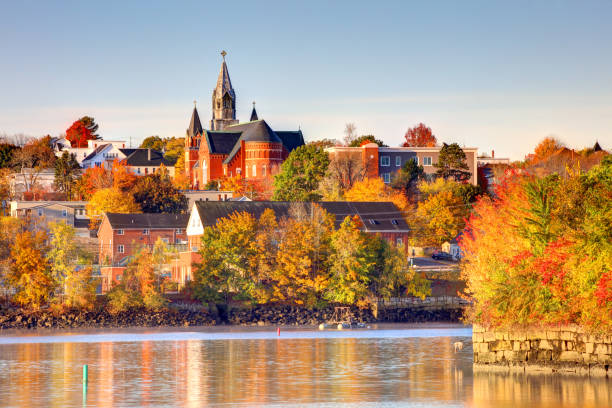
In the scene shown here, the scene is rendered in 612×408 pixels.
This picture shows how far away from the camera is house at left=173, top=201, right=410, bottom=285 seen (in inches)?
4065

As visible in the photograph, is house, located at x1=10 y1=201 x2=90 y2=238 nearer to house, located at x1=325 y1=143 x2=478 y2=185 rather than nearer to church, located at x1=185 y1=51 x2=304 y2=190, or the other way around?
house, located at x1=325 y1=143 x2=478 y2=185

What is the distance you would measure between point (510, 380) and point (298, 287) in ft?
172

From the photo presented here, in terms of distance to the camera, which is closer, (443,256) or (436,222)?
(443,256)

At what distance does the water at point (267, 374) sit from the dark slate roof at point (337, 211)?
92.1 ft

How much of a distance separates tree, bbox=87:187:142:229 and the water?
54608 millimetres

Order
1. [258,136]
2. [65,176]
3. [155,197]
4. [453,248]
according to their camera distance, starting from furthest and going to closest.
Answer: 1. [258,136]
2. [65,176]
3. [155,197]
4. [453,248]

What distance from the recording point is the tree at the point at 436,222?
126000 millimetres

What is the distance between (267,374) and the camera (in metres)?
51.9

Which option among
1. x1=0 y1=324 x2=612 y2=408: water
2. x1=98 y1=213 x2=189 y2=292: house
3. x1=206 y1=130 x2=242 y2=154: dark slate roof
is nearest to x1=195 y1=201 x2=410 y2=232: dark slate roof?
x1=98 y1=213 x2=189 y2=292: house

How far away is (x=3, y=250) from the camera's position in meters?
94.7

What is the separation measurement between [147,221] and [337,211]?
873 inches

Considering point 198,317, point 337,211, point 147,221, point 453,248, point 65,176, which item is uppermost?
point 65,176

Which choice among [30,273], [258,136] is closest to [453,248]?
[30,273]

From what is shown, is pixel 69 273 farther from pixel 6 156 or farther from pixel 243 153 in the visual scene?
pixel 6 156
